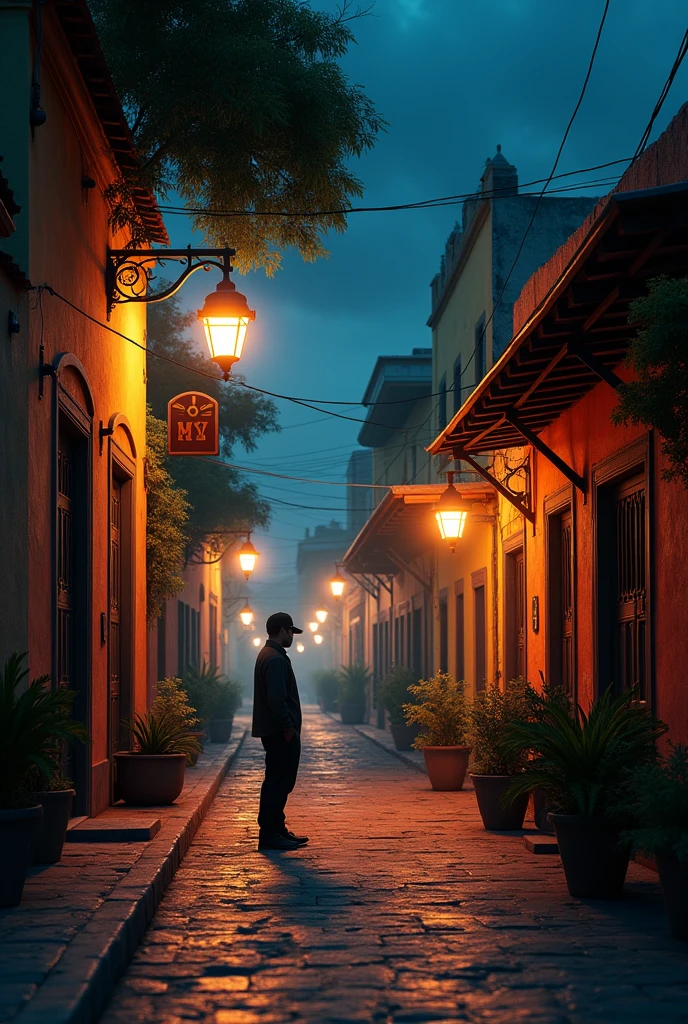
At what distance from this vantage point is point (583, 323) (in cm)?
884

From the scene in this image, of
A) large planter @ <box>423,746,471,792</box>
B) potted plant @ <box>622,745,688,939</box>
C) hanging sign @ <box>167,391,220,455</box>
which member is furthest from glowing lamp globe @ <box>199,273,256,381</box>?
large planter @ <box>423,746,471,792</box>

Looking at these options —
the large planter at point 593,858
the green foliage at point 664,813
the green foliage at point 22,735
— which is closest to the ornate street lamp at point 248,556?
the large planter at point 593,858

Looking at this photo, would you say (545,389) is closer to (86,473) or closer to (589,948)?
(86,473)

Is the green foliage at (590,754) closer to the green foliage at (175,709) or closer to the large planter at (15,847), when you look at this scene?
the large planter at (15,847)

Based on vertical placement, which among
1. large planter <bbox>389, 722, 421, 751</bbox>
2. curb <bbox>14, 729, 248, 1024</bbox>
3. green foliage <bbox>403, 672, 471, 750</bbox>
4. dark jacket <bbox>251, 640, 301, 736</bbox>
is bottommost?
large planter <bbox>389, 722, 421, 751</bbox>

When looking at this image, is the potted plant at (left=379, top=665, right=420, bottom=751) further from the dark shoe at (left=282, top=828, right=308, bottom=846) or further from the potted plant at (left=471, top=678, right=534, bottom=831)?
the dark shoe at (left=282, top=828, right=308, bottom=846)

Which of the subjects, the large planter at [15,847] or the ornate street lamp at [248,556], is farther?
the ornate street lamp at [248,556]

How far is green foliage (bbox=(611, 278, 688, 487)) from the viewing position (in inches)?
235

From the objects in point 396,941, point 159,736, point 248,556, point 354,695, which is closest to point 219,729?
point 248,556

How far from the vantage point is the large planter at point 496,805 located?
35.9 ft

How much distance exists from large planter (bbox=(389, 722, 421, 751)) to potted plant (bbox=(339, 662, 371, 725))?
12239 millimetres

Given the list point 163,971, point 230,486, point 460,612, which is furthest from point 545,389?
point 230,486

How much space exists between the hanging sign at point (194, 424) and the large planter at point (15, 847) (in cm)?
743

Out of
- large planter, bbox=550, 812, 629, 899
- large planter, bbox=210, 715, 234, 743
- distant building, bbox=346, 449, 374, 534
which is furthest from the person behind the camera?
distant building, bbox=346, 449, 374, 534
